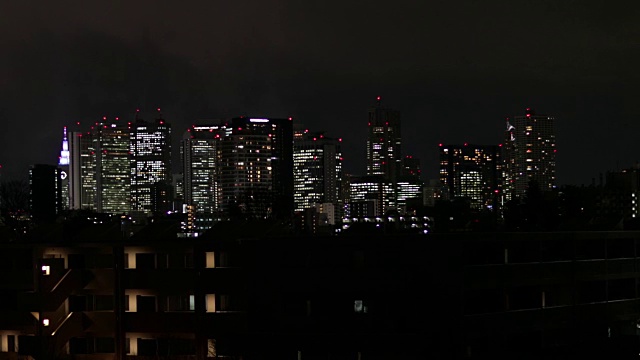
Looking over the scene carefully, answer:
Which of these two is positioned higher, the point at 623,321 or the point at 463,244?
the point at 463,244

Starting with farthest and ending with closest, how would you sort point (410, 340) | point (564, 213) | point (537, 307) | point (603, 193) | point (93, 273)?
1. point (603, 193)
2. point (564, 213)
3. point (93, 273)
4. point (537, 307)
5. point (410, 340)

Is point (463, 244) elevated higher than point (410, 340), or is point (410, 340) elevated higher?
point (463, 244)

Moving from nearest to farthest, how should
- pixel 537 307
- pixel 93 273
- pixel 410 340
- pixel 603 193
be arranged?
1. pixel 410 340
2. pixel 537 307
3. pixel 93 273
4. pixel 603 193

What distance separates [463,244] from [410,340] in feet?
→ 10.6

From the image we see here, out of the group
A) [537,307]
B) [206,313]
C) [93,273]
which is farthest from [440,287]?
[93,273]

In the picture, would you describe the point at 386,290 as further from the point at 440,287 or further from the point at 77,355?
the point at 77,355

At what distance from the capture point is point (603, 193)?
422 feet

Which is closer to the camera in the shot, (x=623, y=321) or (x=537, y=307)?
→ (x=537, y=307)

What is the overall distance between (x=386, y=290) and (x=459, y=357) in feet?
9.56

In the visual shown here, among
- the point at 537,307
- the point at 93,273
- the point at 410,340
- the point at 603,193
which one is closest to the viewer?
the point at 410,340

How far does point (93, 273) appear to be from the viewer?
34.8 m

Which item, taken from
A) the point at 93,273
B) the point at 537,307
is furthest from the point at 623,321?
the point at 93,273

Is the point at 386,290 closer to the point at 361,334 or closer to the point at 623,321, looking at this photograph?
the point at 361,334

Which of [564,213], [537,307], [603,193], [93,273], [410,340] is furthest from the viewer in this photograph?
[603,193]
